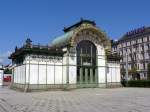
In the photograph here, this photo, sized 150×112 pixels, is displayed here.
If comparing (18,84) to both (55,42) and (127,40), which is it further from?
(127,40)

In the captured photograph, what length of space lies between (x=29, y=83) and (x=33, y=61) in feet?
9.10

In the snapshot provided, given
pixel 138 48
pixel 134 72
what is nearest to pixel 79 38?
pixel 134 72

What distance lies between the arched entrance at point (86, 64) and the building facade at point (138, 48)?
44903 millimetres

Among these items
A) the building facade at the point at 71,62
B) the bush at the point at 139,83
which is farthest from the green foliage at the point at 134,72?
the building facade at the point at 71,62

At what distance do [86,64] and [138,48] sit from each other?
2142 inches

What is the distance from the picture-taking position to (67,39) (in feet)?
116

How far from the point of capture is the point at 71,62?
1356 inches

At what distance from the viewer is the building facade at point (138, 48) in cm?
8343

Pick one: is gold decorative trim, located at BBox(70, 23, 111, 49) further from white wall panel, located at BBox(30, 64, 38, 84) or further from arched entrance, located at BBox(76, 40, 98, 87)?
white wall panel, located at BBox(30, 64, 38, 84)

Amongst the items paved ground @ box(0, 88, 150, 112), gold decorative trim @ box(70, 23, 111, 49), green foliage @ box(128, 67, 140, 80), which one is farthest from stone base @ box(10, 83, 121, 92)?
green foliage @ box(128, 67, 140, 80)

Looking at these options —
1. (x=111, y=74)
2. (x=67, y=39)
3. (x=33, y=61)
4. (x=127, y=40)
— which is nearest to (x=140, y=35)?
(x=127, y=40)

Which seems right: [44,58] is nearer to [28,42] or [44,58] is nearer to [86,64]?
[28,42]

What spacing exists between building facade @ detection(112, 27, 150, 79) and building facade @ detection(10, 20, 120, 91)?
43.6 m

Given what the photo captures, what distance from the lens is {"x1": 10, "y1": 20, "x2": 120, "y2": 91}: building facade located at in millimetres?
31594
